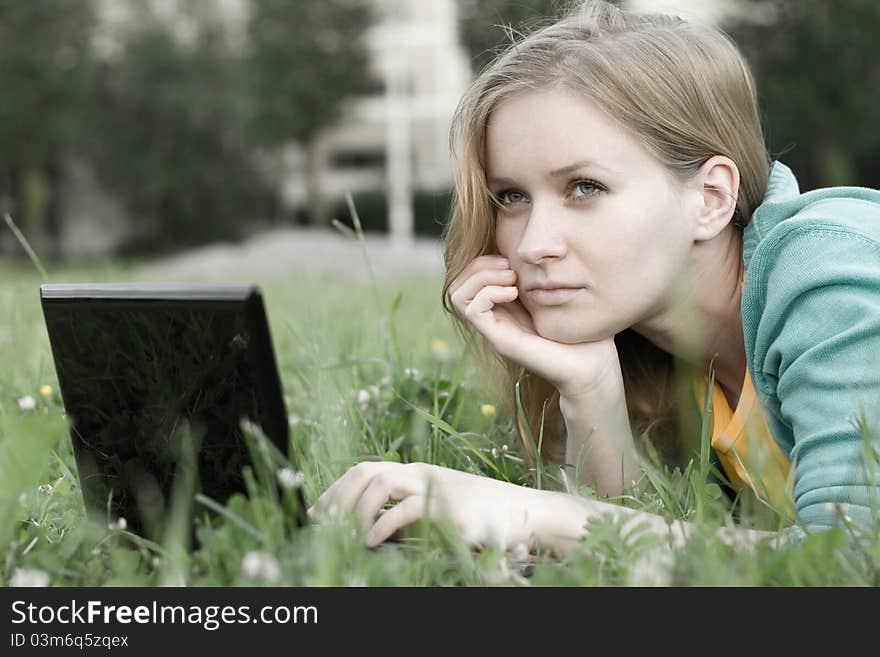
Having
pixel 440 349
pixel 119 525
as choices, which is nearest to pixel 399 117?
pixel 440 349

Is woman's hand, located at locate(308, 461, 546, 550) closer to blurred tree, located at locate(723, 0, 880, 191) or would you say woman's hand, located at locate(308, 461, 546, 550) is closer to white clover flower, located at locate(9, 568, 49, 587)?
white clover flower, located at locate(9, 568, 49, 587)

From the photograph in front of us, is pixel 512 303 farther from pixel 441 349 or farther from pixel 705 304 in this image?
pixel 441 349

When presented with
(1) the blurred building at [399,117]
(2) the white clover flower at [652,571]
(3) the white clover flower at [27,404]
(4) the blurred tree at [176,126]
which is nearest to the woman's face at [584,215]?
(2) the white clover flower at [652,571]

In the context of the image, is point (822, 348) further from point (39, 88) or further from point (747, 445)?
point (39, 88)

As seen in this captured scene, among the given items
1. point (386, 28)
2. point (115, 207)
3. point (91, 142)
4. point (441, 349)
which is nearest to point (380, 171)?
point (386, 28)

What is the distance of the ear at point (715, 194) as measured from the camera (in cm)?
192

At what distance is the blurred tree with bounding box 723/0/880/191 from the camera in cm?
1830

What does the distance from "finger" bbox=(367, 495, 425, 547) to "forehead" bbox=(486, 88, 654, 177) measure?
705 mm

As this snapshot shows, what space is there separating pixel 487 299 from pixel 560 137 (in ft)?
Result: 1.10

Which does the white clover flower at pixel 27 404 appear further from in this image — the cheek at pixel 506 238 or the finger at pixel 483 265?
the cheek at pixel 506 238

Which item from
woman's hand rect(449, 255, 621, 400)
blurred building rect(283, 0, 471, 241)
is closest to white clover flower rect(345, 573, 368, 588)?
woman's hand rect(449, 255, 621, 400)

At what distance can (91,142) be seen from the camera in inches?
854

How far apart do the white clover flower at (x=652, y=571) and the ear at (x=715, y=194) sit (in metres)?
0.90
